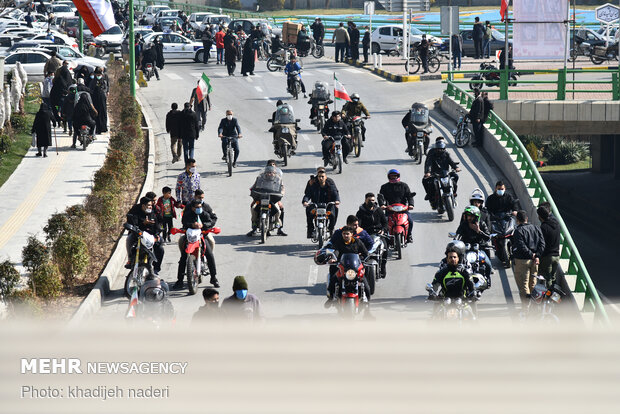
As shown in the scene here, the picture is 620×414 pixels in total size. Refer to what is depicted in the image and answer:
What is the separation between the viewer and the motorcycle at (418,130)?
26.3m

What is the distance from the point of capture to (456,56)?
44656 millimetres

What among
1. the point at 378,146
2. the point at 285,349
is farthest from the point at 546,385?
the point at 378,146

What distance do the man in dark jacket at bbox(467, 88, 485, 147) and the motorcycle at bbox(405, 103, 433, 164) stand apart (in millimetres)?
2418

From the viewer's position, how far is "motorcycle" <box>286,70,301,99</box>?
3666 centimetres

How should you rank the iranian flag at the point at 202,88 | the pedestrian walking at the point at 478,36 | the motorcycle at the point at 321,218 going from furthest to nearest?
1. the pedestrian walking at the point at 478,36
2. the iranian flag at the point at 202,88
3. the motorcycle at the point at 321,218

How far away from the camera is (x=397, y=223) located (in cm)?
1855

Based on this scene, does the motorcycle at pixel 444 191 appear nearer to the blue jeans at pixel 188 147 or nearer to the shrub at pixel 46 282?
the blue jeans at pixel 188 147

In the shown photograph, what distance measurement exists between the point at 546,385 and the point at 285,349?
212 centimetres

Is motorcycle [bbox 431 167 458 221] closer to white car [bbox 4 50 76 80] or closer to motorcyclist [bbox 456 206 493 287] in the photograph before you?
motorcyclist [bbox 456 206 493 287]

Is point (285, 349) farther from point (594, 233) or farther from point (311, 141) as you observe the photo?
point (594, 233)

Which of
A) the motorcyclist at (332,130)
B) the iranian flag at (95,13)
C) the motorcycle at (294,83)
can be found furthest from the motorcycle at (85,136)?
the motorcycle at (294,83)

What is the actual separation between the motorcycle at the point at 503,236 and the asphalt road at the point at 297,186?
2.36 ft

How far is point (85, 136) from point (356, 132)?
7.44 metres

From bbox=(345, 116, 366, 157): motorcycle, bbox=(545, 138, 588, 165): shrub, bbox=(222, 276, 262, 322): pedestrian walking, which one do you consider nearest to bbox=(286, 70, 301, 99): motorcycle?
bbox=(345, 116, 366, 157): motorcycle
